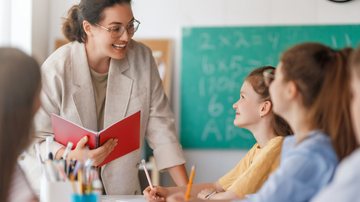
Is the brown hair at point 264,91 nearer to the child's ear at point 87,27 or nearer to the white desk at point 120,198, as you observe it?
the white desk at point 120,198

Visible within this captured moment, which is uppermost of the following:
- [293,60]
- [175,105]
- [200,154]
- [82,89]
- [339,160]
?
[293,60]

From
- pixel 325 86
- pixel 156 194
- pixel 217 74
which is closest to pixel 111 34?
pixel 156 194

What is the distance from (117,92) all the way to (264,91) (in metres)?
0.61

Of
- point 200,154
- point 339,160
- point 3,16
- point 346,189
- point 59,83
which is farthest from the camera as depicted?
point 200,154

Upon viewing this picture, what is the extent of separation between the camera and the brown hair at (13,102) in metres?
1.30

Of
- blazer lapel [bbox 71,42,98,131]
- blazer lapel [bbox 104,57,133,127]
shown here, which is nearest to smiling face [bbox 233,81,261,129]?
blazer lapel [bbox 104,57,133,127]

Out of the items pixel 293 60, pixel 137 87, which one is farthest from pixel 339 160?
pixel 137 87

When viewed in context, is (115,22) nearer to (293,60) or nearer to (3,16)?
(293,60)

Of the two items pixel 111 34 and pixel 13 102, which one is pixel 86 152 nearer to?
pixel 111 34

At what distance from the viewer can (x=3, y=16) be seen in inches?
170

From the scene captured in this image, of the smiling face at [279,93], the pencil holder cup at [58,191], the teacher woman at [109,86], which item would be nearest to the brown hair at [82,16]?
the teacher woman at [109,86]

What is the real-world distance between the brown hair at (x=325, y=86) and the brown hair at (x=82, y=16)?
4.06 feet

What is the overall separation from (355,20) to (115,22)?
92.2 inches

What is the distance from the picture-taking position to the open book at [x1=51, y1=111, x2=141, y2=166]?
7.42 feet
